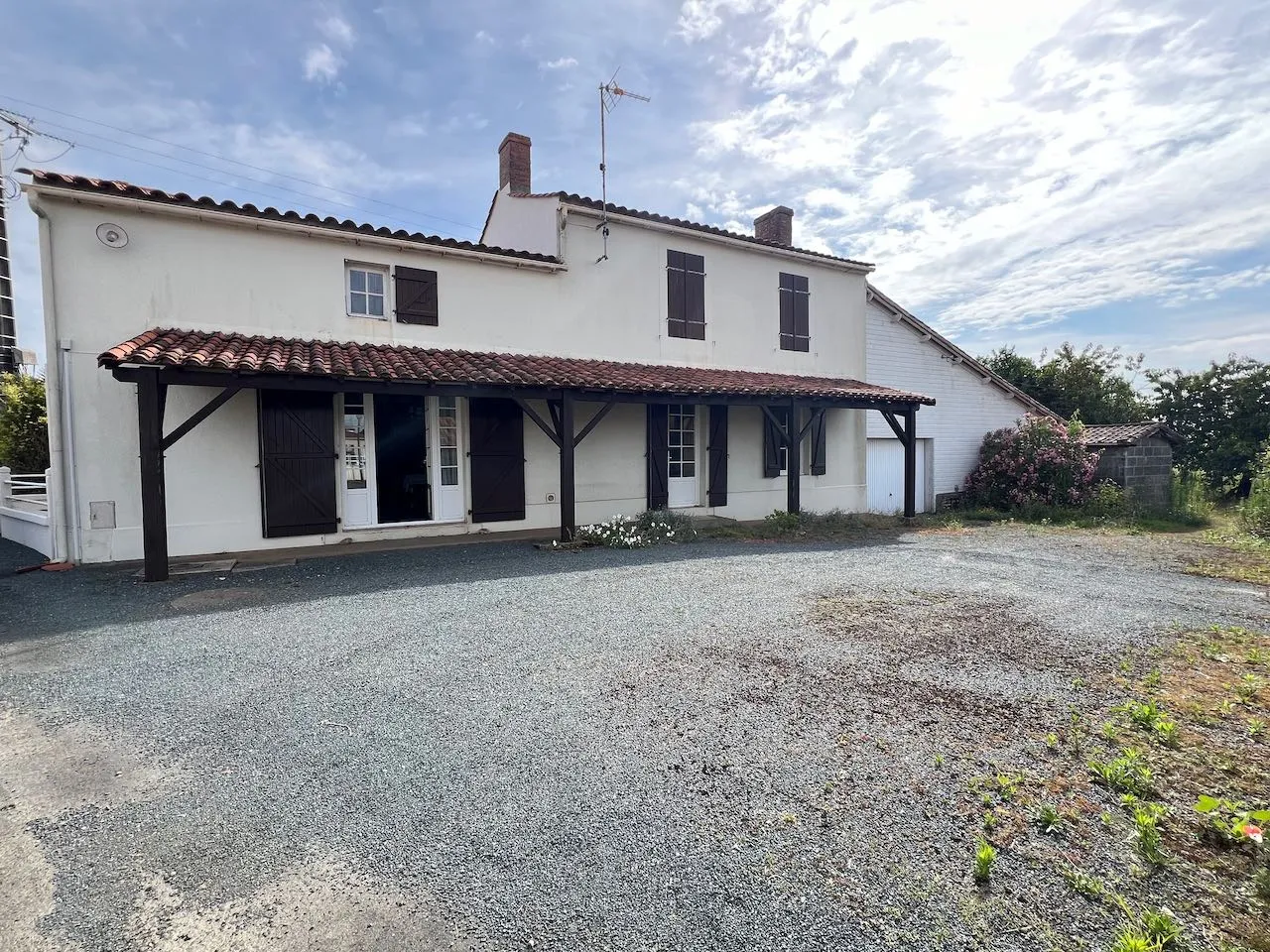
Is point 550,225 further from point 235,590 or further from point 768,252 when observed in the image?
point 235,590

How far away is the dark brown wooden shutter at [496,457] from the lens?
9383mm

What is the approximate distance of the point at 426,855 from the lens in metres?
2.19

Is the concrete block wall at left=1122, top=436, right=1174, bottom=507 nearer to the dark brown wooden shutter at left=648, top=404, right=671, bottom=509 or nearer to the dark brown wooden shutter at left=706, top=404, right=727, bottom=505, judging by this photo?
the dark brown wooden shutter at left=706, top=404, right=727, bottom=505

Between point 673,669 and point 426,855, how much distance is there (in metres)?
2.10

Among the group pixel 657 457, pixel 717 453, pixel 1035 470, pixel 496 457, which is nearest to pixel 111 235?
pixel 496 457

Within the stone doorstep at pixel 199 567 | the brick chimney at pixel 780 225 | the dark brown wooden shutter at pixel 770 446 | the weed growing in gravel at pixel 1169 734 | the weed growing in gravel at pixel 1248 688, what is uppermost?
the brick chimney at pixel 780 225

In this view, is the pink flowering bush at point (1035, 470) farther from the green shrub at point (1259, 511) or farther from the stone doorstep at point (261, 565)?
the stone doorstep at point (261, 565)

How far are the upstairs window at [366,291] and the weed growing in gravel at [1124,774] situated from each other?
936 cm

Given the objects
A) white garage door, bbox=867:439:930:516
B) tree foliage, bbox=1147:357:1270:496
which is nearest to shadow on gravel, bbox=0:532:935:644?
white garage door, bbox=867:439:930:516

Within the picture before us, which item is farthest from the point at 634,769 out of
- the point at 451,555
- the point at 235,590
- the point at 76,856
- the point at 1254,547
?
the point at 1254,547

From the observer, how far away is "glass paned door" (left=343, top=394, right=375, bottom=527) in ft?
28.2

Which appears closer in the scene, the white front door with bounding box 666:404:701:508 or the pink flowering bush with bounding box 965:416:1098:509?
the white front door with bounding box 666:404:701:508

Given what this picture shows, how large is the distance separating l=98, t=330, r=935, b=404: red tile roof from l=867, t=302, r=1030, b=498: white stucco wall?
114 inches

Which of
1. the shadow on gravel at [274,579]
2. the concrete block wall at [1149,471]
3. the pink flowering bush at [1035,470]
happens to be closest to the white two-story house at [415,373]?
the shadow on gravel at [274,579]
